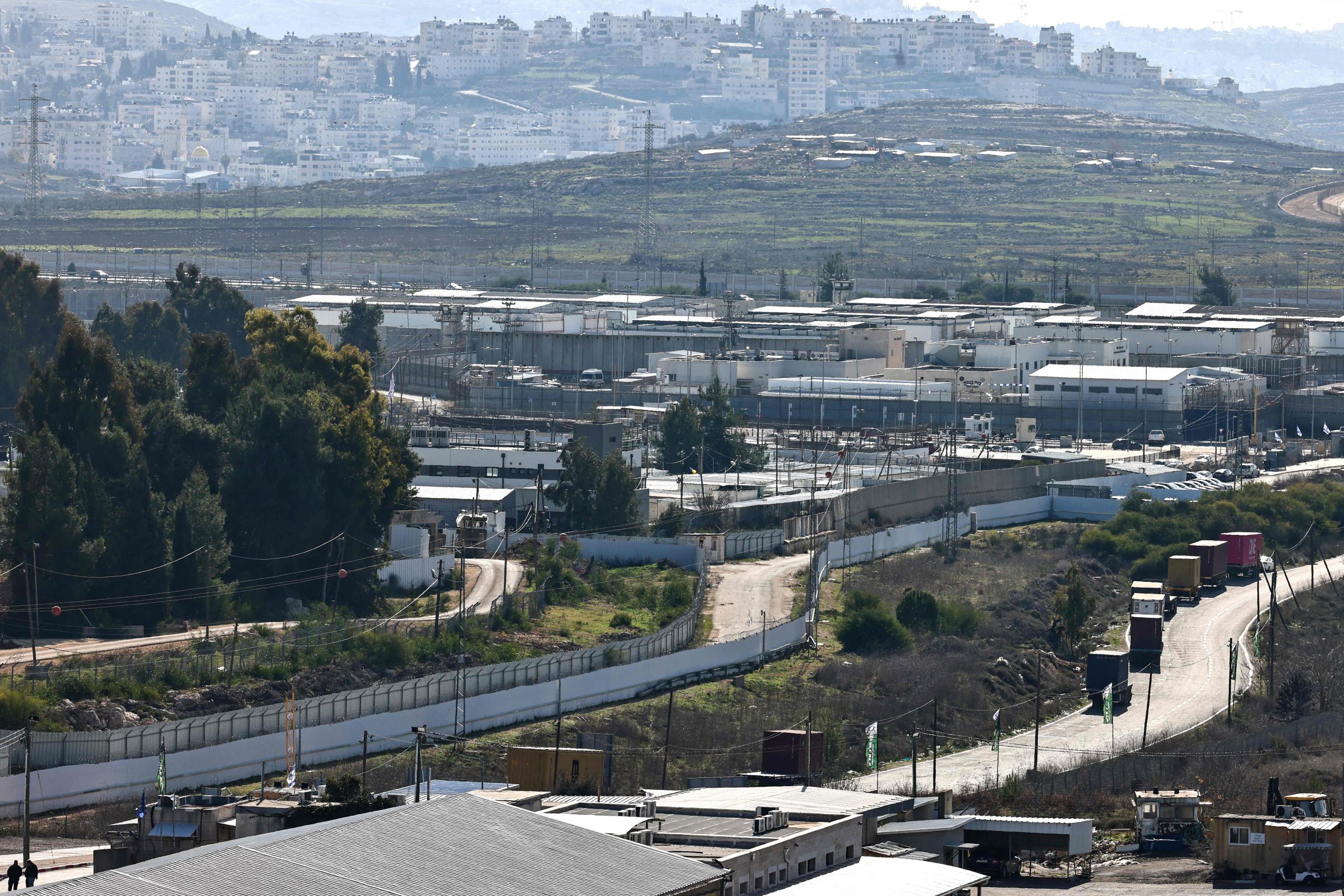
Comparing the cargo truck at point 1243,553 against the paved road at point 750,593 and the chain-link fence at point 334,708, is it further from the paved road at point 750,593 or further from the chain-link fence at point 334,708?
the chain-link fence at point 334,708

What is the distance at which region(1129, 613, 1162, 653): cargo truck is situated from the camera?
37406mm

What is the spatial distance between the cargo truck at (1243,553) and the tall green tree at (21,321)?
2632cm

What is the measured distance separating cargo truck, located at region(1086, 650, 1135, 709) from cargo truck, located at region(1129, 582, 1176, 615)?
219 centimetres

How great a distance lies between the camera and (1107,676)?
3550 cm

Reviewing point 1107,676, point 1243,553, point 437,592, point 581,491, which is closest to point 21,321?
point 581,491

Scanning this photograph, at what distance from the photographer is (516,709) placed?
31250mm

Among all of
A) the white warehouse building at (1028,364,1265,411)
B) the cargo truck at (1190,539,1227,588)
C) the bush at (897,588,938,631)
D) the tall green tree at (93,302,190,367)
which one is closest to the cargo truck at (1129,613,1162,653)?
the bush at (897,588,938,631)

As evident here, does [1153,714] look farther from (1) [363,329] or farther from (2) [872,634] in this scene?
(1) [363,329]

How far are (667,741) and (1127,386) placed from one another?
3521cm

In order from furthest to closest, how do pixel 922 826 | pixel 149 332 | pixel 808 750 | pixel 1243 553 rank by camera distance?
pixel 149 332 < pixel 1243 553 < pixel 808 750 < pixel 922 826

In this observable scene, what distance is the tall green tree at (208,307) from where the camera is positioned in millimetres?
66000

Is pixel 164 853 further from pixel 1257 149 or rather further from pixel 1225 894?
pixel 1257 149

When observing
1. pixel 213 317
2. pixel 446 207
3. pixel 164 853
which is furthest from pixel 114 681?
pixel 446 207

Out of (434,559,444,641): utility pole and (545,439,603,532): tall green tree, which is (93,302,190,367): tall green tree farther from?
(434,559,444,641): utility pole
